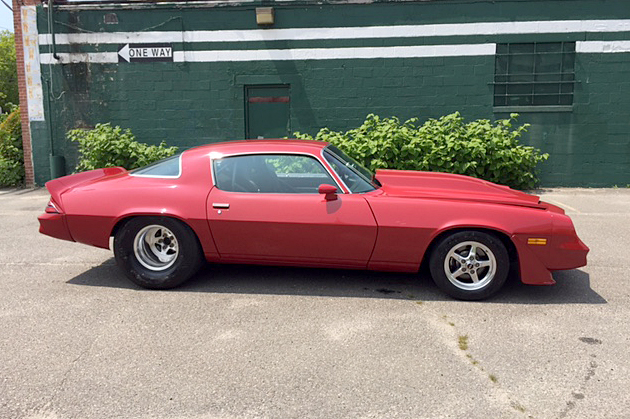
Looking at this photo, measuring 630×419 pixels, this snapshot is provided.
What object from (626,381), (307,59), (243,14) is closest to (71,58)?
(243,14)

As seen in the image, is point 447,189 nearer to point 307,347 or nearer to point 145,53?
point 307,347

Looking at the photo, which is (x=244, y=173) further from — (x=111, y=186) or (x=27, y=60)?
(x=27, y=60)

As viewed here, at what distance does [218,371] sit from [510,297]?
2.69m

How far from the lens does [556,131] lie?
10992mm

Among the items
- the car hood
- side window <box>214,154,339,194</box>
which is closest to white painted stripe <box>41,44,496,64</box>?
the car hood

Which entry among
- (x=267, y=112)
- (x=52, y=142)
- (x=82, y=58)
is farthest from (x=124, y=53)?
(x=267, y=112)

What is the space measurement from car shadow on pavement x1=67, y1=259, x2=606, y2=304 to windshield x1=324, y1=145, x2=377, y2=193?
943 millimetres

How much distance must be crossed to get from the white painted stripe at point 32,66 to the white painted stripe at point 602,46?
446 inches

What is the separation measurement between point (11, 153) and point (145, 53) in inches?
156

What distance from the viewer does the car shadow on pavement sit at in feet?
15.5

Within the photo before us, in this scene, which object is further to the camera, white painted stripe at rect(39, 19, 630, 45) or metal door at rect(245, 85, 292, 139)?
metal door at rect(245, 85, 292, 139)

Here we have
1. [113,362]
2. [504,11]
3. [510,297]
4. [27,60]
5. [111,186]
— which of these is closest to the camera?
[113,362]

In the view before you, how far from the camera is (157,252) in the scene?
4977 mm

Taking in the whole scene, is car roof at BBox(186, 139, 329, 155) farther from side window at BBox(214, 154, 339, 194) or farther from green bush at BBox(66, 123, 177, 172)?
green bush at BBox(66, 123, 177, 172)
